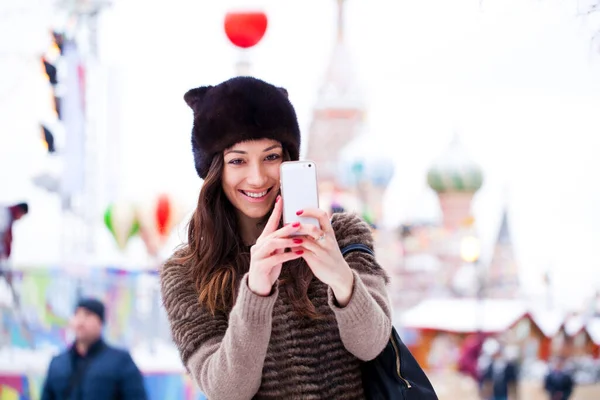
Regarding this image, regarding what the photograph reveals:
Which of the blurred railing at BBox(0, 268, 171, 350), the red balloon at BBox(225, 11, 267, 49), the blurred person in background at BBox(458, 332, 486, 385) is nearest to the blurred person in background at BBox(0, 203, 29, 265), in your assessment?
the blurred railing at BBox(0, 268, 171, 350)

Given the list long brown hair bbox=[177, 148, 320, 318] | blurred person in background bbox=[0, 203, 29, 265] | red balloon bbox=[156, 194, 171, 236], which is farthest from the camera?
red balloon bbox=[156, 194, 171, 236]

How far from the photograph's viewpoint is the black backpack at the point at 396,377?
4.15 feet

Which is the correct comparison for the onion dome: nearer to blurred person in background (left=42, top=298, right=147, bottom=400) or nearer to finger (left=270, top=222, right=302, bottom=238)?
blurred person in background (left=42, top=298, right=147, bottom=400)

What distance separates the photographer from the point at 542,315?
629 cm

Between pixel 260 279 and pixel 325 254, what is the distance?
4.5 inches

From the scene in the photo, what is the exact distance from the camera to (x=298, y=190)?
1.17 metres

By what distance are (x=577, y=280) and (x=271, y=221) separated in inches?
204

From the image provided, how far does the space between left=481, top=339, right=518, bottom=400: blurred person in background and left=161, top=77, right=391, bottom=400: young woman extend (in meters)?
5.29

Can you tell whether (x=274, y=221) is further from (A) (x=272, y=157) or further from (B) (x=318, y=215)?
(A) (x=272, y=157)

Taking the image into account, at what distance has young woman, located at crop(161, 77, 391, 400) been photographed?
118 centimetres

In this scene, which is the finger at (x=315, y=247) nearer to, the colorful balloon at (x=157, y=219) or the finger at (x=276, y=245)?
the finger at (x=276, y=245)

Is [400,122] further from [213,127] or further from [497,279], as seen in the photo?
[213,127]

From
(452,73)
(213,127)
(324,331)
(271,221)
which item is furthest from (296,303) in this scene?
(452,73)

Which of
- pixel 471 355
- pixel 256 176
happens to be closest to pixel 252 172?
pixel 256 176
